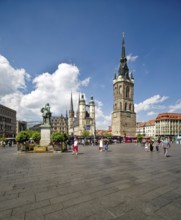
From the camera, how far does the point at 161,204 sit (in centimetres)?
432

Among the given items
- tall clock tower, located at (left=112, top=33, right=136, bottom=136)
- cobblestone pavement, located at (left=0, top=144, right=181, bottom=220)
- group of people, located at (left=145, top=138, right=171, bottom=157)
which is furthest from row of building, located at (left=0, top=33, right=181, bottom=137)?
cobblestone pavement, located at (left=0, top=144, right=181, bottom=220)

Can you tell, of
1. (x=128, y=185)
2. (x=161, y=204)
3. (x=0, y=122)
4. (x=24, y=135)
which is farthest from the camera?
(x=0, y=122)

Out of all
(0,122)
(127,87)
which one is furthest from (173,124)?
(0,122)

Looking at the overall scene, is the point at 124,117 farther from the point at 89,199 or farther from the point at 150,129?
the point at 89,199

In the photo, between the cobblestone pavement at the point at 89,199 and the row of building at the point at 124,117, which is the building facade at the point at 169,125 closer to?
the row of building at the point at 124,117

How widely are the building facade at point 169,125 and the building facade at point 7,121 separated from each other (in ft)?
295

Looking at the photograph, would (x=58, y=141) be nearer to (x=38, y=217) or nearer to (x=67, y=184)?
(x=67, y=184)

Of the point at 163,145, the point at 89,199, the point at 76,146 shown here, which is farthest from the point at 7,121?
the point at 89,199

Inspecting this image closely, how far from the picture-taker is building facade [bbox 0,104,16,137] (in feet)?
228

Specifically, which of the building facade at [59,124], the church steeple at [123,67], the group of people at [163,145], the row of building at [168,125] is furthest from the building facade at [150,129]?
the group of people at [163,145]

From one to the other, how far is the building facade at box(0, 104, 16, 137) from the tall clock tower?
55.7m

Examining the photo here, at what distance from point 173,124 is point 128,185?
115 meters

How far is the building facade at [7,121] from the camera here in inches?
2739

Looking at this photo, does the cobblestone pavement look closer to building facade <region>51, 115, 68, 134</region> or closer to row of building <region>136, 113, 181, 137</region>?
row of building <region>136, 113, 181, 137</region>
